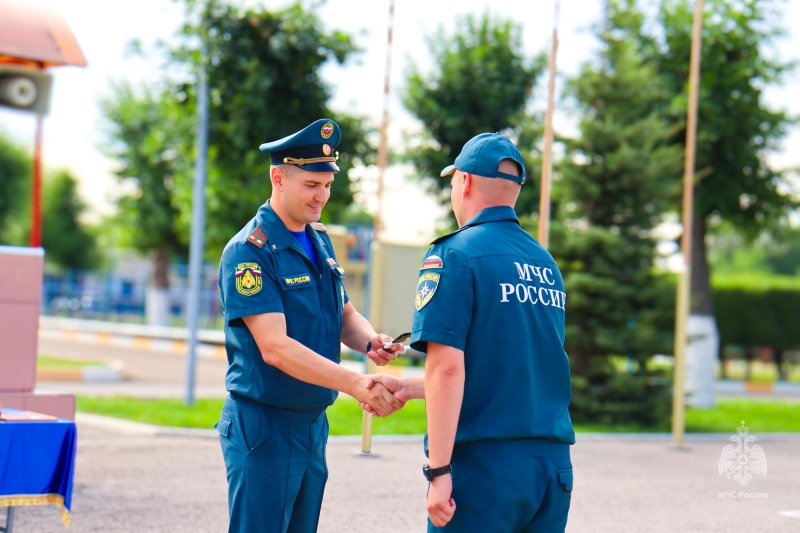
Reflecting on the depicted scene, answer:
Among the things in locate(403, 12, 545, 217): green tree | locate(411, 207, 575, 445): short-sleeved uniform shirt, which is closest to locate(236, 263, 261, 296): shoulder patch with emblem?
locate(411, 207, 575, 445): short-sleeved uniform shirt

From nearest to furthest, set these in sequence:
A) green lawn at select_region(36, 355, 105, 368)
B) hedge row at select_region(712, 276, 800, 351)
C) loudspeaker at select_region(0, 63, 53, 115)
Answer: loudspeaker at select_region(0, 63, 53, 115), green lawn at select_region(36, 355, 105, 368), hedge row at select_region(712, 276, 800, 351)

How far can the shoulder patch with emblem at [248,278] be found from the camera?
11.3 feet

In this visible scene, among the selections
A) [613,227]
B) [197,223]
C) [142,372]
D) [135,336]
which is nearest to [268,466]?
[197,223]

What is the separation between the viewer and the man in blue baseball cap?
3006 mm

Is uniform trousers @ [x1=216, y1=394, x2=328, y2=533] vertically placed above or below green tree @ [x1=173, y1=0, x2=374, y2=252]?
below

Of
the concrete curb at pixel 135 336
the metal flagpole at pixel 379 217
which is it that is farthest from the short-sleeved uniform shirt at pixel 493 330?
the concrete curb at pixel 135 336

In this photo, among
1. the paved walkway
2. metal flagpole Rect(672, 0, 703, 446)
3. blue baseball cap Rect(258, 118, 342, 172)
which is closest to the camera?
blue baseball cap Rect(258, 118, 342, 172)

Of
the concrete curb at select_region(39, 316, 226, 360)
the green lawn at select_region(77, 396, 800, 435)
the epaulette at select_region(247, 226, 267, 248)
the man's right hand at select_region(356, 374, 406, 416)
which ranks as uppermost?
the epaulette at select_region(247, 226, 267, 248)

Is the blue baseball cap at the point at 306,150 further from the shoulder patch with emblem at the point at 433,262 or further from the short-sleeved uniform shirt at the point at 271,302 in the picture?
the shoulder patch with emblem at the point at 433,262

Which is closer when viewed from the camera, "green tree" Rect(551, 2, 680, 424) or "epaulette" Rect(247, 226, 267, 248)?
"epaulette" Rect(247, 226, 267, 248)

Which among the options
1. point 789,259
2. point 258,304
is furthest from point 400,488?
point 789,259

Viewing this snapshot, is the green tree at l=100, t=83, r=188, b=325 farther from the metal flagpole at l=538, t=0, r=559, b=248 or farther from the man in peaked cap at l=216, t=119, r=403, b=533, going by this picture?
the man in peaked cap at l=216, t=119, r=403, b=533

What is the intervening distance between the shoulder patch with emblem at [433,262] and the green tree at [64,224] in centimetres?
4796

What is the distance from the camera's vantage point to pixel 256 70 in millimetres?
13234
